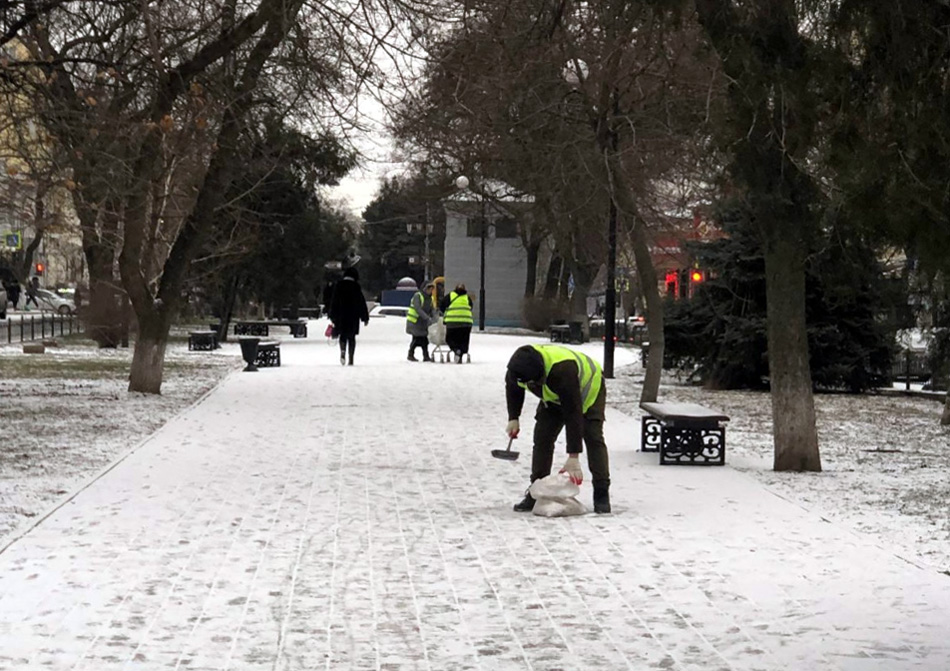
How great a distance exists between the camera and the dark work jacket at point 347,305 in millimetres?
33469

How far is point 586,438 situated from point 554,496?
49cm

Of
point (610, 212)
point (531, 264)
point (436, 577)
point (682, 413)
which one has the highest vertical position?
point (531, 264)

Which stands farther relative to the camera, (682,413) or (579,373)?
(682,413)

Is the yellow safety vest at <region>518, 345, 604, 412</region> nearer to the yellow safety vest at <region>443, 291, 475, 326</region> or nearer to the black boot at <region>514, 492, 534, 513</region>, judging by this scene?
the black boot at <region>514, 492, 534, 513</region>

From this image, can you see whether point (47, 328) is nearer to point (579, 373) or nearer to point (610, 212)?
point (610, 212)

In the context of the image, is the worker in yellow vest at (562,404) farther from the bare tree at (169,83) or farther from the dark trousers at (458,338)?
the dark trousers at (458,338)

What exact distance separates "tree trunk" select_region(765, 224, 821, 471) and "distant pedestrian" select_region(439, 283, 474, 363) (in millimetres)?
19255

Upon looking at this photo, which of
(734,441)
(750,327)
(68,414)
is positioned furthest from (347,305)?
(734,441)

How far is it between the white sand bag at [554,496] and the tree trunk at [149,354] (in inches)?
510

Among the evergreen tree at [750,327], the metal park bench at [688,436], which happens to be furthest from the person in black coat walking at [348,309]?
the metal park bench at [688,436]

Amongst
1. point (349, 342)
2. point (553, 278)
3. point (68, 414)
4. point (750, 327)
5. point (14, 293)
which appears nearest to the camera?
point (68, 414)

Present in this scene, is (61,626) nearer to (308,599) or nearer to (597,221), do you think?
(308,599)

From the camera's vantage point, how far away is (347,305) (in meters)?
33.5

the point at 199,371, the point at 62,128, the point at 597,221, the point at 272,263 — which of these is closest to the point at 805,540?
the point at 62,128
